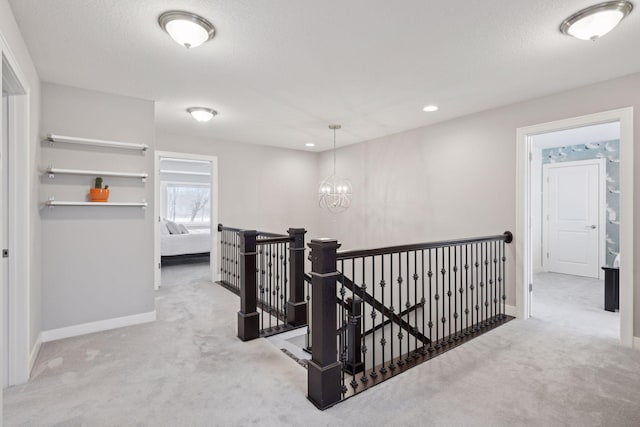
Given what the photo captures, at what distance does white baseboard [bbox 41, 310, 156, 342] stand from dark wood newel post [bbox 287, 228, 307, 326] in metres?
1.47

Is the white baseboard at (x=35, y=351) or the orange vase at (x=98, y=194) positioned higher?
the orange vase at (x=98, y=194)

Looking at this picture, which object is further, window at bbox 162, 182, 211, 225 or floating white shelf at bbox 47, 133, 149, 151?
window at bbox 162, 182, 211, 225

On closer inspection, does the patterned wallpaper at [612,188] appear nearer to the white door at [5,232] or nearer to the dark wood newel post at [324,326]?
the dark wood newel post at [324,326]

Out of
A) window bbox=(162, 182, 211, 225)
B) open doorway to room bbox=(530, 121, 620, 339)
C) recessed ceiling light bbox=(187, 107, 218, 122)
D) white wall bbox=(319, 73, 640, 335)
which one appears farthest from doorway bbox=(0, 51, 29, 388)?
window bbox=(162, 182, 211, 225)

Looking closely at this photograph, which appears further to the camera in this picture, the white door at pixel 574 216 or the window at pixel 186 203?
the window at pixel 186 203

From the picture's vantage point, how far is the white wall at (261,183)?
542 cm

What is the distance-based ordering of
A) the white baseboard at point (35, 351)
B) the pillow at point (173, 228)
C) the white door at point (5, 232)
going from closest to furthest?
the white door at point (5, 232), the white baseboard at point (35, 351), the pillow at point (173, 228)

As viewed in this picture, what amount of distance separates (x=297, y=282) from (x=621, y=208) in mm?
3009

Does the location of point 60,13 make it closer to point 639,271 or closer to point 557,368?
point 557,368

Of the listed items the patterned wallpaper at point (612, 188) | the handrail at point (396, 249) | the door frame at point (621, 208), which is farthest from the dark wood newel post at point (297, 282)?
the patterned wallpaper at point (612, 188)

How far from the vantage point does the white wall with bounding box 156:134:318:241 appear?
17.8 feet

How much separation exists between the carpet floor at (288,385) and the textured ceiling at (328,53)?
233cm

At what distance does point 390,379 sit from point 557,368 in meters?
1.27

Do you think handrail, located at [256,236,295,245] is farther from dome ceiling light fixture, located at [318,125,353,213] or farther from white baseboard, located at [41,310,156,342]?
dome ceiling light fixture, located at [318,125,353,213]
